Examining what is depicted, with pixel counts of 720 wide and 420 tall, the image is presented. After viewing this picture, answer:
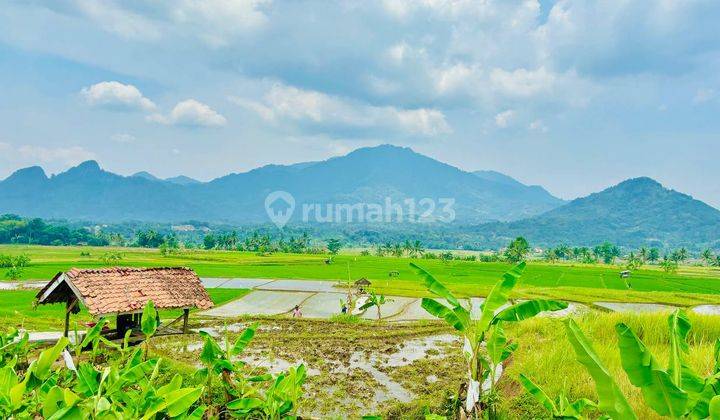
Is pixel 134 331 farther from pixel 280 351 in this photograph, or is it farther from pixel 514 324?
pixel 514 324

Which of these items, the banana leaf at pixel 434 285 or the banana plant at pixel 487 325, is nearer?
the banana plant at pixel 487 325

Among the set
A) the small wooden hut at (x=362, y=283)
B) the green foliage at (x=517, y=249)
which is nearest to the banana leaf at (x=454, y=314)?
the small wooden hut at (x=362, y=283)

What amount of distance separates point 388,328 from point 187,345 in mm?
6778

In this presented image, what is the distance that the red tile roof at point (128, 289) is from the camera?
952 centimetres

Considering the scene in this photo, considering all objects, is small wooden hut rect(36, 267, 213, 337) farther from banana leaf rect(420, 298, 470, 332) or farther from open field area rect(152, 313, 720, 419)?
banana leaf rect(420, 298, 470, 332)

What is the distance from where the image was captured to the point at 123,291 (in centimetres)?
998

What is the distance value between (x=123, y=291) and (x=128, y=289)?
0.43 feet

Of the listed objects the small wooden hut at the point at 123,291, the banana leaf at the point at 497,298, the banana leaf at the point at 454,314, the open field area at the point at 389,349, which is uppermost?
the banana leaf at the point at 497,298

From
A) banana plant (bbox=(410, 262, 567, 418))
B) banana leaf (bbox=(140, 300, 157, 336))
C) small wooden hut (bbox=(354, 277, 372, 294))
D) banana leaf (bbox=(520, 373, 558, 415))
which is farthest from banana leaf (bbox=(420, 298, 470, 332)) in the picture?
small wooden hut (bbox=(354, 277, 372, 294))

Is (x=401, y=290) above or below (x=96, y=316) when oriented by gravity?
below

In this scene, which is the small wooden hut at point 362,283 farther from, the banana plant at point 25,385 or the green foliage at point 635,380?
the green foliage at point 635,380

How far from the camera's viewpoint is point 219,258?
49.8m

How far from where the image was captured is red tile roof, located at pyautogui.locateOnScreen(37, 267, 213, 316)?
952cm

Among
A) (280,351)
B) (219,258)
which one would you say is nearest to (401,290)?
(280,351)
